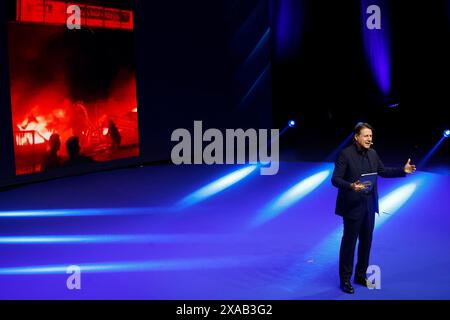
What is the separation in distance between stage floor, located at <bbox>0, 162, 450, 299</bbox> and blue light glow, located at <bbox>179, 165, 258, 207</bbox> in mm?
30

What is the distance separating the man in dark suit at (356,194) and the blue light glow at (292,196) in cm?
226

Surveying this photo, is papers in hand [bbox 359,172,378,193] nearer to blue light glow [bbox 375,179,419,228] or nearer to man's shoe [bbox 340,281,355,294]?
man's shoe [bbox 340,281,355,294]

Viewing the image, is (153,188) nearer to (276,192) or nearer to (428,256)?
(276,192)

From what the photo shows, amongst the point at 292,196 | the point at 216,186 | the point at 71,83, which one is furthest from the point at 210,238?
the point at 71,83

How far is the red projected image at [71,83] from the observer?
8.66 m

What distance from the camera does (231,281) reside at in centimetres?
460

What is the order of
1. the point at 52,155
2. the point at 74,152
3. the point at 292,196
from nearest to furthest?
the point at 292,196 < the point at 52,155 < the point at 74,152

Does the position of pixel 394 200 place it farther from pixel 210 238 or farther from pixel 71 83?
pixel 71 83

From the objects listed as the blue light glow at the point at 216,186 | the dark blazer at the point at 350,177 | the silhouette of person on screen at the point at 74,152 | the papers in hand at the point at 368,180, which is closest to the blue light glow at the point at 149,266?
the dark blazer at the point at 350,177

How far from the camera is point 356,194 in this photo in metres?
4.08

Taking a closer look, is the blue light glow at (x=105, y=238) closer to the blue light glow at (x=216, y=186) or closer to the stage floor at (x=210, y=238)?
the stage floor at (x=210, y=238)

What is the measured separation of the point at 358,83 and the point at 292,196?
342 centimetres

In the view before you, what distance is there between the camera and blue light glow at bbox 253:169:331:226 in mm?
6785

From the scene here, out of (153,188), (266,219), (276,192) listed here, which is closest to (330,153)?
(276,192)
